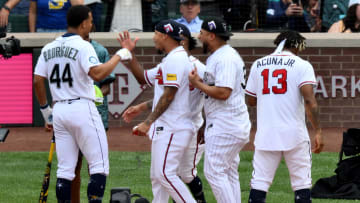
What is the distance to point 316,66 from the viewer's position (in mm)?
14547

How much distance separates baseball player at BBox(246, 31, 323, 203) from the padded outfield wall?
6999mm

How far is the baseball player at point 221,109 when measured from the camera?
723 cm

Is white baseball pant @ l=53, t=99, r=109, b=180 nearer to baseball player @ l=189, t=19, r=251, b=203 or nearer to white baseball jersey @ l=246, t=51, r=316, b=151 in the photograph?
baseball player @ l=189, t=19, r=251, b=203

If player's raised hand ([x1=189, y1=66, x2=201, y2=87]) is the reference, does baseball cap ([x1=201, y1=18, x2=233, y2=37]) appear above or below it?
above

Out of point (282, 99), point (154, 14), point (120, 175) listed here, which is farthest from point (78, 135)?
point (154, 14)

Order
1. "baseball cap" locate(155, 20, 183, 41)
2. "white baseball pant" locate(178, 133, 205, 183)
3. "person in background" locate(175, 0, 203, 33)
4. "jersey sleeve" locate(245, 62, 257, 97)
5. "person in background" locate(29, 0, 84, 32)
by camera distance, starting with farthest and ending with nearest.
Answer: "person in background" locate(175, 0, 203, 33) → "person in background" locate(29, 0, 84, 32) → "white baseball pant" locate(178, 133, 205, 183) → "jersey sleeve" locate(245, 62, 257, 97) → "baseball cap" locate(155, 20, 183, 41)

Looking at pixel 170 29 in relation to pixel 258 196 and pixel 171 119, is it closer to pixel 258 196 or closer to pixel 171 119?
pixel 171 119

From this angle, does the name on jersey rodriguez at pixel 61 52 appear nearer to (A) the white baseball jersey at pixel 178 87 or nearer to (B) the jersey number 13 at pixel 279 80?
(A) the white baseball jersey at pixel 178 87

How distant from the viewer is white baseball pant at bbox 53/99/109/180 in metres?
7.18

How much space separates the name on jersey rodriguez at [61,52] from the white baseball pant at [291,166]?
191 centimetres

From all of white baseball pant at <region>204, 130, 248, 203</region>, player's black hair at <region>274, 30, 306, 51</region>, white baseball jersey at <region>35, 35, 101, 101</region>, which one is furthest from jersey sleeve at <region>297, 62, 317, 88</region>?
white baseball jersey at <region>35, 35, 101, 101</region>

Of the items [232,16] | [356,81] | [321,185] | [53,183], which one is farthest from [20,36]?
[321,185]

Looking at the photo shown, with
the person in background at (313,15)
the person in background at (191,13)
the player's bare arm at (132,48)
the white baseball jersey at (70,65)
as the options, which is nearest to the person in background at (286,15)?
the person in background at (313,15)

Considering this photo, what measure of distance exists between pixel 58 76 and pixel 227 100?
1.54m
